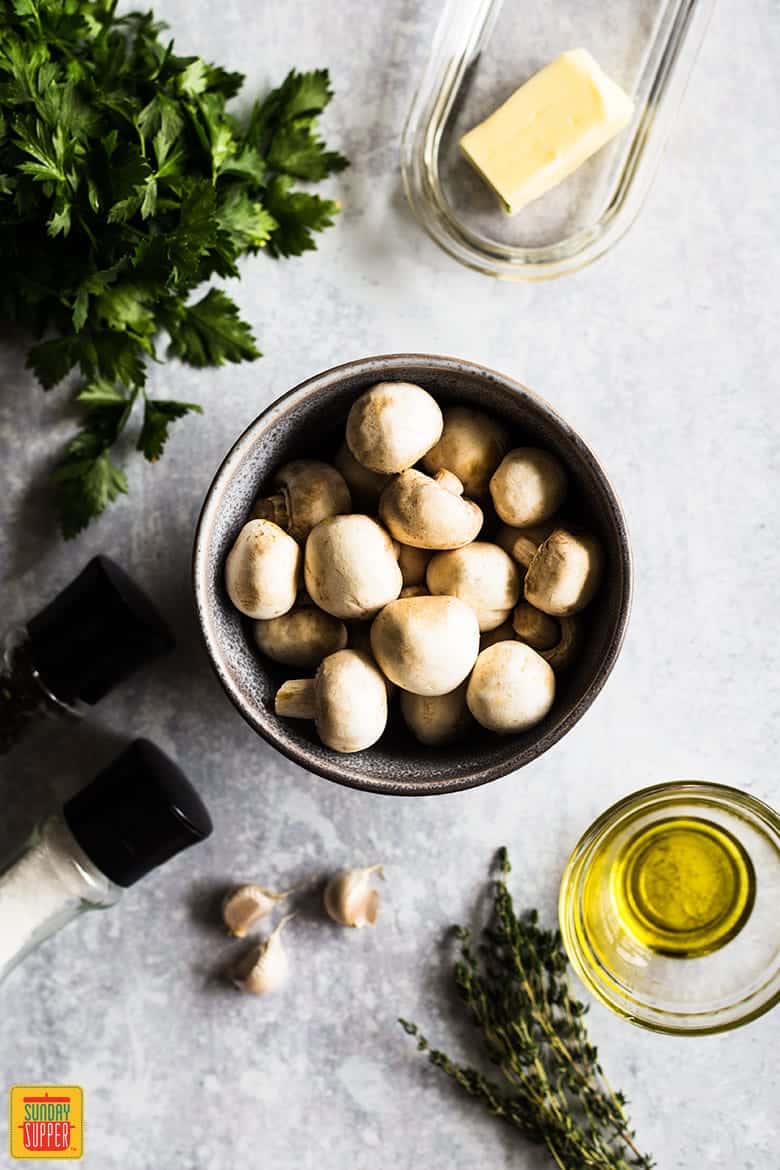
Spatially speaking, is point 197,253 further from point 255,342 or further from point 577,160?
point 577,160

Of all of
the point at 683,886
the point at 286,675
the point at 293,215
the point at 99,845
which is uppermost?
the point at 293,215

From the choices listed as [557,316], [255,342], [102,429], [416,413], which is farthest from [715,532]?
[102,429]

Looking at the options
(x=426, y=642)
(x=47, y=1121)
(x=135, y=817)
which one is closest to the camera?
(x=426, y=642)

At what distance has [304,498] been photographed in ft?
2.63

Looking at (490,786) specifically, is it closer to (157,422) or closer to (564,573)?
(564,573)

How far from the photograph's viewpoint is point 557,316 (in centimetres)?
96

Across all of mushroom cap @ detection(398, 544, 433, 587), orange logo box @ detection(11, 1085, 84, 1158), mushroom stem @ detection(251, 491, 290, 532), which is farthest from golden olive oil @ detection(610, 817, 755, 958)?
orange logo box @ detection(11, 1085, 84, 1158)

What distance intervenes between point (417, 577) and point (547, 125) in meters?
0.41

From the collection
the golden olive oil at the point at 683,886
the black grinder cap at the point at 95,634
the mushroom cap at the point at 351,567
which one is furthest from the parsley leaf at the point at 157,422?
the golden olive oil at the point at 683,886

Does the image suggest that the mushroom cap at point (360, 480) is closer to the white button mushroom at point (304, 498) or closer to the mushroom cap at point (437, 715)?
the white button mushroom at point (304, 498)

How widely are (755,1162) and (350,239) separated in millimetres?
910

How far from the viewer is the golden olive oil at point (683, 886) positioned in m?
0.93

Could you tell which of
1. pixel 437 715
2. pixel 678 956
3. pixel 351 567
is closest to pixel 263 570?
pixel 351 567

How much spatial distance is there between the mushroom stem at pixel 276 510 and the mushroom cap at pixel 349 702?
0.11 meters
